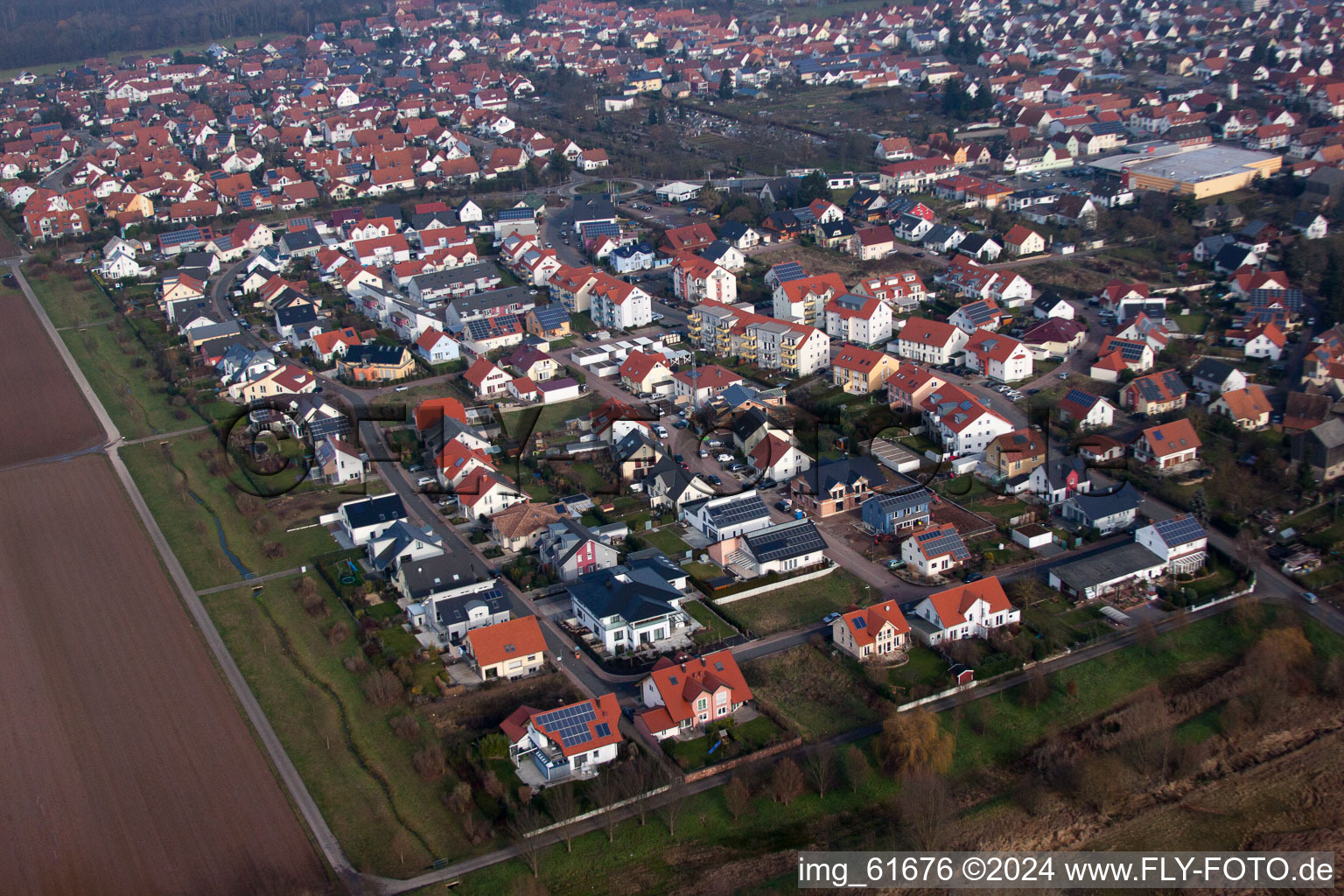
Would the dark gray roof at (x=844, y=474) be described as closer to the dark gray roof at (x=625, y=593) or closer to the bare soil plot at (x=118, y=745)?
the dark gray roof at (x=625, y=593)

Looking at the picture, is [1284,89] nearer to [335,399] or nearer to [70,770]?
[335,399]

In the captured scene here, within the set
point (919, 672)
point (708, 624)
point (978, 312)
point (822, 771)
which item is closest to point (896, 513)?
point (919, 672)

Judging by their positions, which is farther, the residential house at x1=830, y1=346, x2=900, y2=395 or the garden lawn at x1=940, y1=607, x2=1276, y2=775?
the residential house at x1=830, y1=346, x2=900, y2=395

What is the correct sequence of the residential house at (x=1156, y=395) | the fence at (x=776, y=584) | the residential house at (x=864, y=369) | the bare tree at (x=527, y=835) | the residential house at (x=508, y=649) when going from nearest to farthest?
the bare tree at (x=527, y=835), the residential house at (x=508, y=649), the fence at (x=776, y=584), the residential house at (x=1156, y=395), the residential house at (x=864, y=369)

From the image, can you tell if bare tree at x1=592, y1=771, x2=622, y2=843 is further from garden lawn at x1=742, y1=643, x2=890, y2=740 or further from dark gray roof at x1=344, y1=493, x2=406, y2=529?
dark gray roof at x1=344, y1=493, x2=406, y2=529

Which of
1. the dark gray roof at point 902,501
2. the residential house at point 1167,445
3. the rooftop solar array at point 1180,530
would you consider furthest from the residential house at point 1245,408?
the dark gray roof at point 902,501

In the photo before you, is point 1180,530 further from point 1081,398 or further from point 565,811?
point 565,811

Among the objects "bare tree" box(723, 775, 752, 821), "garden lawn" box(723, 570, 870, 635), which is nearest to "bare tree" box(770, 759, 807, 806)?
"bare tree" box(723, 775, 752, 821)
